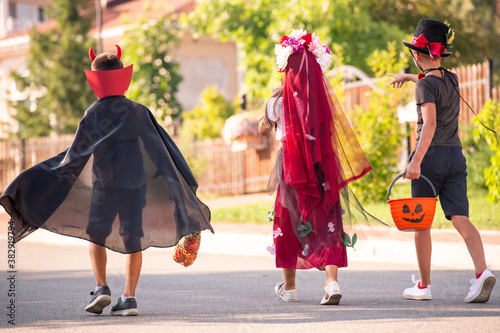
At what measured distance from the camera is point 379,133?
11945 millimetres

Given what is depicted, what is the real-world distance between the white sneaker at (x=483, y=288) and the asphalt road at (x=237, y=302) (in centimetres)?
8

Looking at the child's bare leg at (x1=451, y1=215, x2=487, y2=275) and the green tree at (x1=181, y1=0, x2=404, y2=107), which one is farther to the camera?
the green tree at (x1=181, y1=0, x2=404, y2=107)

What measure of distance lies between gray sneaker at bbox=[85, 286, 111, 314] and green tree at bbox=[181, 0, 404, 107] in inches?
586

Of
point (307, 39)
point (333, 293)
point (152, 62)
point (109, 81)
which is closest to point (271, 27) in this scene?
point (152, 62)

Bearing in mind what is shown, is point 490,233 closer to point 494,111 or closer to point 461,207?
point 494,111

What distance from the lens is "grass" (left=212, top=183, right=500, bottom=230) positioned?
9.31 meters

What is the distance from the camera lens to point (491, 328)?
4.24m

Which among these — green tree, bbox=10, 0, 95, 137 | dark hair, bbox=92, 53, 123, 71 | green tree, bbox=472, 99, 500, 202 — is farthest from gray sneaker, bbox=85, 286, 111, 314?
green tree, bbox=10, 0, 95, 137

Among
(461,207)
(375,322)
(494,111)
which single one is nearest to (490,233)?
(494,111)

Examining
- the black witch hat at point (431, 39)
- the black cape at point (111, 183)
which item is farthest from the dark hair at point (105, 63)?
the black witch hat at point (431, 39)

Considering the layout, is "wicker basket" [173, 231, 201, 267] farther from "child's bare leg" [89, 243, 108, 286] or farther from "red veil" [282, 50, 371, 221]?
"red veil" [282, 50, 371, 221]

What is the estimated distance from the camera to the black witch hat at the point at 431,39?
5.25 meters

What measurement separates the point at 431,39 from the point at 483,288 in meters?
1.77

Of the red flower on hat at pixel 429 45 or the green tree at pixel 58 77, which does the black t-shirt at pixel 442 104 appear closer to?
the red flower on hat at pixel 429 45
